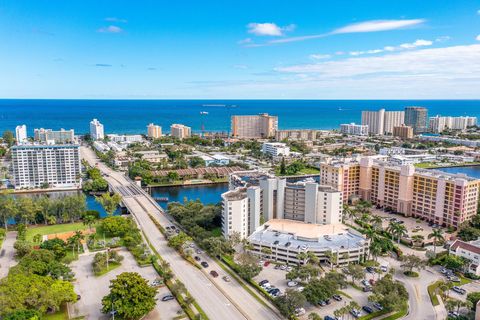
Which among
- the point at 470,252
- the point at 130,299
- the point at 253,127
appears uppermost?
the point at 253,127

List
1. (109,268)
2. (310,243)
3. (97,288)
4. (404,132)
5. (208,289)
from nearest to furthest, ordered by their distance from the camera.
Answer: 1. (208,289)
2. (97,288)
3. (109,268)
4. (310,243)
5. (404,132)

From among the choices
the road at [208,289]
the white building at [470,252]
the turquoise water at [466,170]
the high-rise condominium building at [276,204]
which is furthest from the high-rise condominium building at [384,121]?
the road at [208,289]

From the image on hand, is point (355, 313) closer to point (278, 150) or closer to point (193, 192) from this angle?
point (193, 192)

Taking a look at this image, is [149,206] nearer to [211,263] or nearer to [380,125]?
[211,263]

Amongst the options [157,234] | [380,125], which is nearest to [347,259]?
[157,234]

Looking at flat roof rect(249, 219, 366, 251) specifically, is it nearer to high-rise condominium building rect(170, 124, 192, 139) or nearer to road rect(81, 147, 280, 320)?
road rect(81, 147, 280, 320)

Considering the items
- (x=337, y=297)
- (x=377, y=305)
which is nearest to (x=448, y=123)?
(x=377, y=305)
